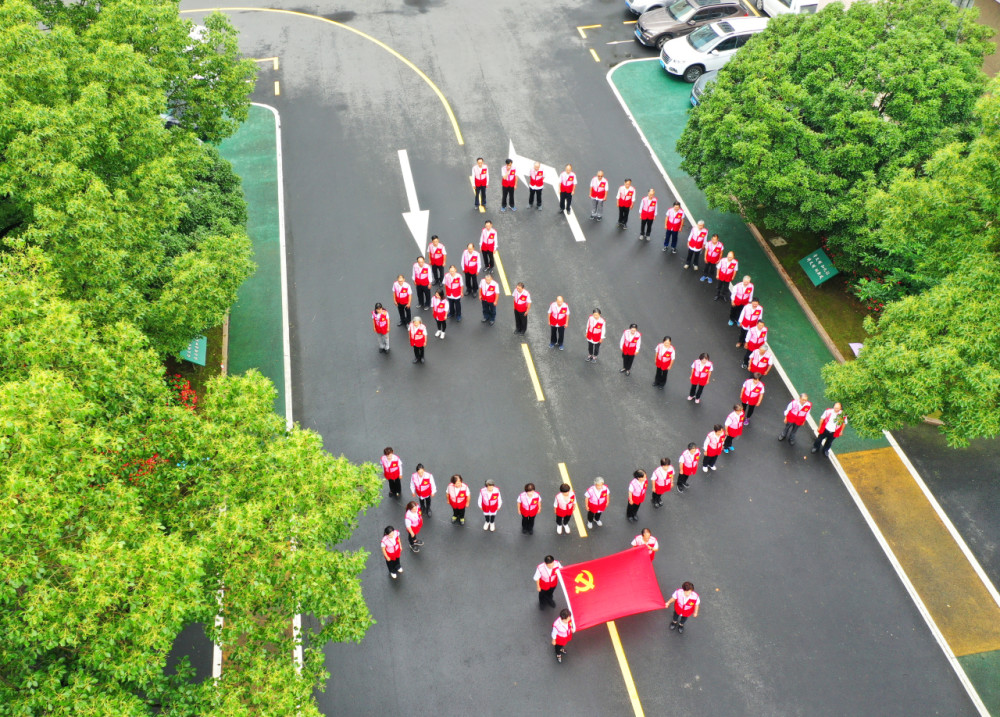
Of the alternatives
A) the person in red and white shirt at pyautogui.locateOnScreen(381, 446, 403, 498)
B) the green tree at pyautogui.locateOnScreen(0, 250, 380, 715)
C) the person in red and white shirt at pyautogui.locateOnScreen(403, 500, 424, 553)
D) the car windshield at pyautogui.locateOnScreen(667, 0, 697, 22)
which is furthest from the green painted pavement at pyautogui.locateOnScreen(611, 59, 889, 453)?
the green tree at pyautogui.locateOnScreen(0, 250, 380, 715)

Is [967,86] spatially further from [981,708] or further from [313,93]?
[313,93]

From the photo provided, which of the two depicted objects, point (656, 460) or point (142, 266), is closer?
Answer: point (142, 266)

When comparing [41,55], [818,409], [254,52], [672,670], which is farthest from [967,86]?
[254,52]

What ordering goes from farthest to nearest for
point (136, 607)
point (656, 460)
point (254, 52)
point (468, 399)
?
point (254, 52)
point (468, 399)
point (656, 460)
point (136, 607)

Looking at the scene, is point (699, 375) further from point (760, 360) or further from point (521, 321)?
point (521, 321)

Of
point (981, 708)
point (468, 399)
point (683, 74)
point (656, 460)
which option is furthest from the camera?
point (683, 74)

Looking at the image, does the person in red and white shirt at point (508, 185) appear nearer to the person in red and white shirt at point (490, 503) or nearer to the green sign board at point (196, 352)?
the green sign board at point (196, 352)
